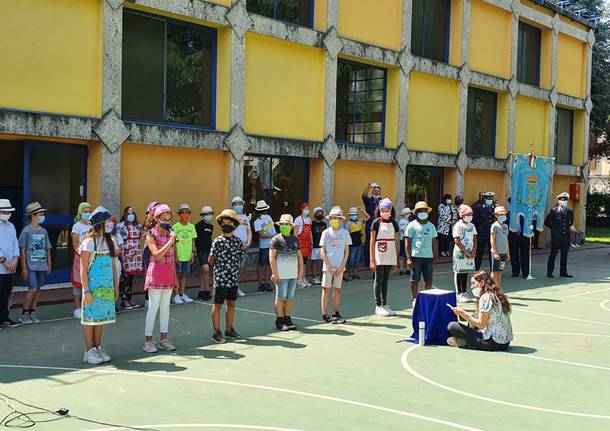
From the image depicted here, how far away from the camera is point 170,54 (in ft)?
63.6

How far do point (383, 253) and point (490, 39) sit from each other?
18863 millimetres

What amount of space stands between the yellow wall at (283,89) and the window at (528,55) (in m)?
13.9

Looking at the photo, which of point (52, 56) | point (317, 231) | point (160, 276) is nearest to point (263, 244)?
point (317, 231)

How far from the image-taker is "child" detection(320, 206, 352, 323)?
1392 centimetres

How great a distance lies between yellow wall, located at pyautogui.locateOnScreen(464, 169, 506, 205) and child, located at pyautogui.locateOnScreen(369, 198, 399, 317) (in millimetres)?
15886

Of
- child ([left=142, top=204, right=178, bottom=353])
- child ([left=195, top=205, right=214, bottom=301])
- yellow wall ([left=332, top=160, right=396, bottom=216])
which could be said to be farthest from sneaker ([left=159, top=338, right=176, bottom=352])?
yellow wall ([left=332, top=160, right=396, bottom=216])

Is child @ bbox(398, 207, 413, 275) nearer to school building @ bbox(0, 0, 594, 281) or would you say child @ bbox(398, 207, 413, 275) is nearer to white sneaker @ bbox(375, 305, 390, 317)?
school building @ bbox(0, 0, 594, 281)

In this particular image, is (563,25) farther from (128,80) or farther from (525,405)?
(525,405)

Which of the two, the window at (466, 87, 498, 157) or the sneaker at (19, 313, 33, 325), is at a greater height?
the window at (466, 87, 498, 157)

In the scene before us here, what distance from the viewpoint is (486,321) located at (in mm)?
11602

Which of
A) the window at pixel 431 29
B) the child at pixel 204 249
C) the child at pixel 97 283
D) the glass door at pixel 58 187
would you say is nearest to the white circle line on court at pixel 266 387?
the child at pixel 97 283

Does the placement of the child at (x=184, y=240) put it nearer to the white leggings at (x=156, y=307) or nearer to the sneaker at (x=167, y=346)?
the white leggings at (x=156, y=307)

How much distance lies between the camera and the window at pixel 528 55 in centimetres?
3325

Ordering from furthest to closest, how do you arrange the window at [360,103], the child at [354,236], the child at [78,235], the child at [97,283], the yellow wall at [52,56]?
the window at [360,103] < the child at [354,236] < the yellow wall at [52,56] < the child at [78,235] < the child at [97,283]
